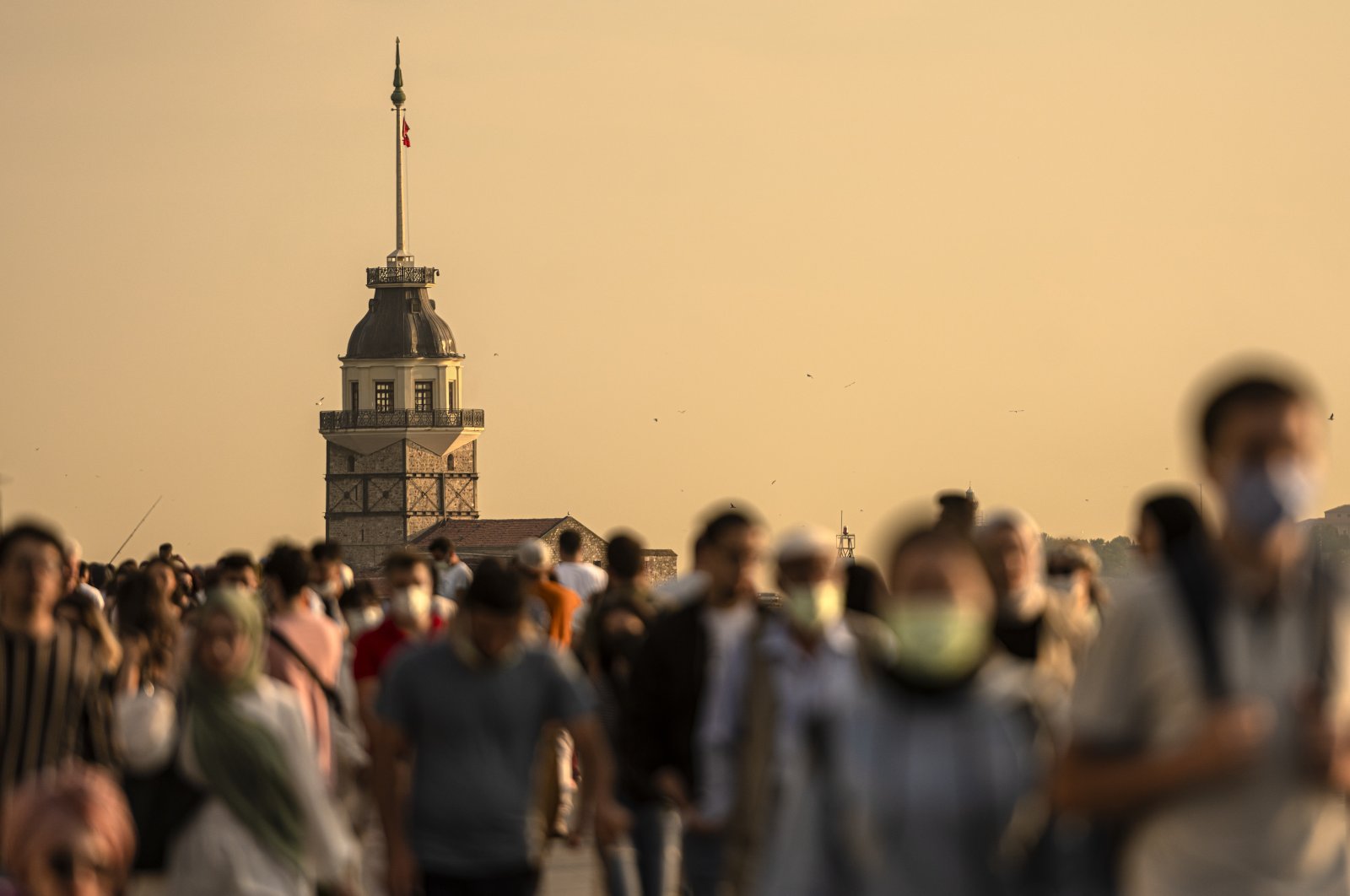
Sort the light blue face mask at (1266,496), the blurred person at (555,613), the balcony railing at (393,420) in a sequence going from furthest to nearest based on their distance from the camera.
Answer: the balcony railing at (393,420), the blurred person at (555,613), the light blue face mask at (1266,496)

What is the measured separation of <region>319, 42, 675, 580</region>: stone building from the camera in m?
112

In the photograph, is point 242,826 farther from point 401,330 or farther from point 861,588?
point 401,330

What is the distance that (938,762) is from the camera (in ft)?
15.1

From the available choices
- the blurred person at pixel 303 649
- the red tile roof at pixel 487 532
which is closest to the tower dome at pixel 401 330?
the red tile roof at pixel 487 532

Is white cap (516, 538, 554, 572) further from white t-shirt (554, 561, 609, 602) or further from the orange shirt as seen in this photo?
white t-shirt (554, 561, 609, 602)

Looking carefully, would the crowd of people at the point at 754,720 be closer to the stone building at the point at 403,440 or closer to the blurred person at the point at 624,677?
the blurred person at the point at 624,677

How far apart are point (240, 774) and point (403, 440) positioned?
107193 mm

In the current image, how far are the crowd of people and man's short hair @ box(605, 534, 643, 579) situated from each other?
23 mm

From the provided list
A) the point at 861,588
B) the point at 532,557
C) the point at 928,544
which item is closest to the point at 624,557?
the point at 861,588

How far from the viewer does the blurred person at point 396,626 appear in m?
11.1

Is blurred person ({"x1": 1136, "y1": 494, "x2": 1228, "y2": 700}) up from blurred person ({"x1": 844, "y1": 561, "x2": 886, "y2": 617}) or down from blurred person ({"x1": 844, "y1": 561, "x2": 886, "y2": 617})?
down

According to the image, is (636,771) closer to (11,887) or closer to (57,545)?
(57,545)

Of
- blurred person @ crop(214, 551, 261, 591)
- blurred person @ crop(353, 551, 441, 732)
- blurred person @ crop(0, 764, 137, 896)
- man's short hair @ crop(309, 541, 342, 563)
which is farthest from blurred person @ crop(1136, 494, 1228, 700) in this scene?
man's short hair @ crop(309, 541, 342, 563)

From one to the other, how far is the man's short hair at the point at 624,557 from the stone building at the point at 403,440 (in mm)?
97059
